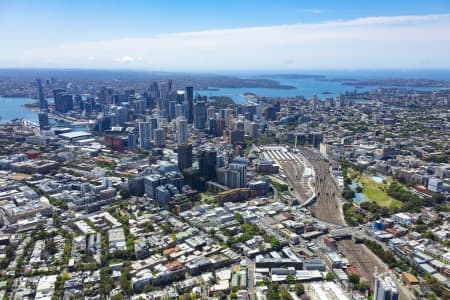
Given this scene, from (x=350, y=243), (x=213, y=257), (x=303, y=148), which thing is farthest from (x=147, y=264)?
(x=303, y=148)

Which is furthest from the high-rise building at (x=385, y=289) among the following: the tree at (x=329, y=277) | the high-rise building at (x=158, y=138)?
the high-rise building at (x=158, y=138)

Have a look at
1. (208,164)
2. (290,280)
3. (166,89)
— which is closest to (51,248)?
(290,280)

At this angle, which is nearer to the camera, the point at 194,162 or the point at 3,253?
the point at 3,253

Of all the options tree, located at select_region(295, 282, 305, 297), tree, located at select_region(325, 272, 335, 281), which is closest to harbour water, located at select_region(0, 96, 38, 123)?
tree, located at select_region(295, 282, 305, 297)

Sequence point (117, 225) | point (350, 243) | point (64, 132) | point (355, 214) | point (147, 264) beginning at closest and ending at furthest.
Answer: point (147, 264), point (350, 243), point (117, 225), point (355, 214), point (64, 132)

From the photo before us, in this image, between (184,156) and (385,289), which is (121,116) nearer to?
(184,156)

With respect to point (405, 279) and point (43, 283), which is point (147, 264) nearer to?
point (43, 283)
